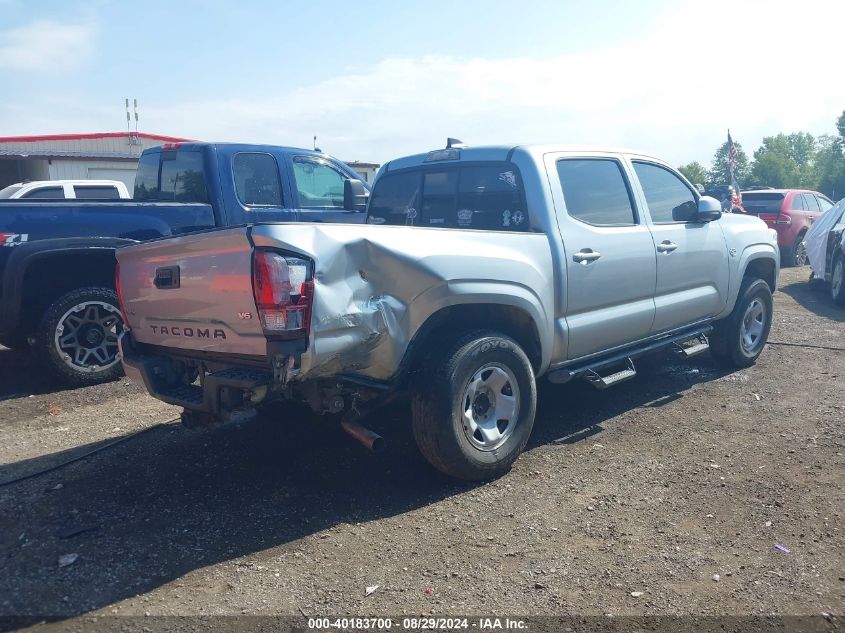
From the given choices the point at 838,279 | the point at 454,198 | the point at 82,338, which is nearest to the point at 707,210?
the point at 454,198

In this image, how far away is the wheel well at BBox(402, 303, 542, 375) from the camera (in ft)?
13.0

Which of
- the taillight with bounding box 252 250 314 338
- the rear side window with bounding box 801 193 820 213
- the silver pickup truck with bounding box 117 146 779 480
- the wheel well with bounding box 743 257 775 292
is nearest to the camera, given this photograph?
the taillight with bounding box 252 250 314 338

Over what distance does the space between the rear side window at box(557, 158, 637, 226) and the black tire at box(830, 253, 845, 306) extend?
6.60 metres

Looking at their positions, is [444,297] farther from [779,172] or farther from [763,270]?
[779,172]

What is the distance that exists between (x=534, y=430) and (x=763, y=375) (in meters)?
2.74

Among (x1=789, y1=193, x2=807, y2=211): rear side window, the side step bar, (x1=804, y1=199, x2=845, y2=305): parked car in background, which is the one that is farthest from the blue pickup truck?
(x1=789, y1=193, x2=807, y2=211): rear side window

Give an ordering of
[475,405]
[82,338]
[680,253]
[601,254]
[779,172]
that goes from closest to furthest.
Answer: [475,405] < [601,254] < [680,253] < [82,338] < [779,172]

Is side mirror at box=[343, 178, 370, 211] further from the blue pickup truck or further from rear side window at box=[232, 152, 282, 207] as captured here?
rear side window at box=[232, 152, 282, 207]

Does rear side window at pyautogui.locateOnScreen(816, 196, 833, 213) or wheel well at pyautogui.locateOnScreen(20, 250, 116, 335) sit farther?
rear side window at pyautogui.locateOnScreen(816, 196, 833, 213)

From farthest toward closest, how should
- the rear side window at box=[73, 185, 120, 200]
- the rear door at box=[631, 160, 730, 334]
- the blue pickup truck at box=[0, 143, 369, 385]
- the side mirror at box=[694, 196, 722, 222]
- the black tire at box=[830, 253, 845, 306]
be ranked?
the rear side window at box=[73, 185, 120, 200] < the black tire at box=[830, 253, 845, 306] < the blue pickup truck at box=[0, 143, 369, 385] < the side mirror at box=[694, 196, 722, 222] < the rear door at box=[631, 160, 730, 334]

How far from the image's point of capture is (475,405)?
14.0ft

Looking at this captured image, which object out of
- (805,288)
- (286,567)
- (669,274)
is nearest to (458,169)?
(669,274)

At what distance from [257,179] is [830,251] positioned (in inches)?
345

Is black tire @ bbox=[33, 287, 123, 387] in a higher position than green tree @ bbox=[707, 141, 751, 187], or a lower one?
lower
